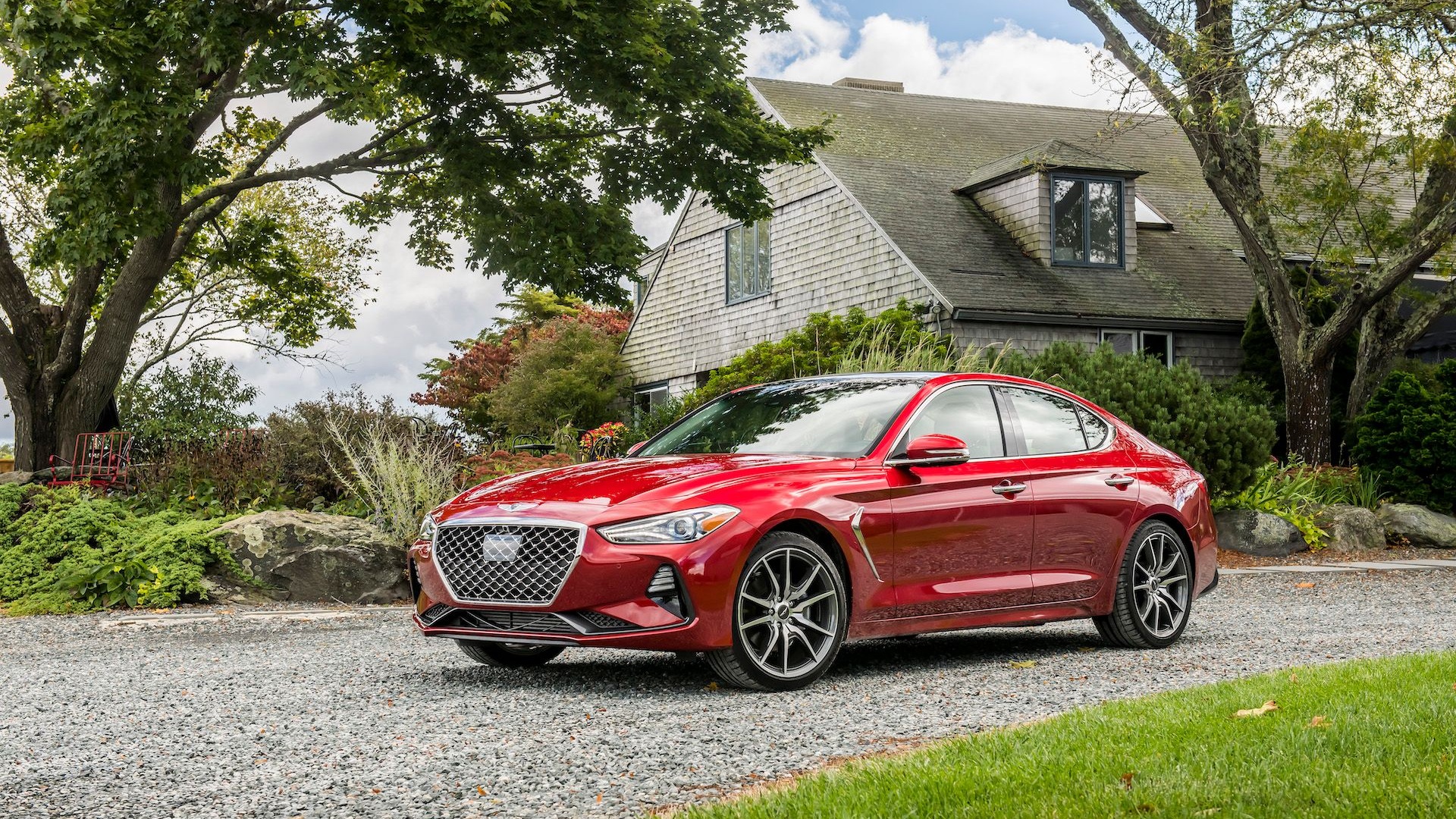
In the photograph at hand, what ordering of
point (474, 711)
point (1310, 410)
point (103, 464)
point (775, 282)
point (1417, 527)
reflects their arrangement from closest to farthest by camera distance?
point (474, 711) → point (103, 464) → point (1417, 527) → point (1310, 410) → point (775, 282)

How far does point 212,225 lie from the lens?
23562 mm

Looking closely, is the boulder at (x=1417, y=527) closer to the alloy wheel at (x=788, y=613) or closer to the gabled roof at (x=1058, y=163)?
the gabled roof at (x=1058, y=163)

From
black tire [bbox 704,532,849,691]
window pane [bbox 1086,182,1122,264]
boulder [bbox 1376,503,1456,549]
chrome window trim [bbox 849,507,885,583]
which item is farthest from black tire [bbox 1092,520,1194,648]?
window pane [bbox 1086,182,1122,264]

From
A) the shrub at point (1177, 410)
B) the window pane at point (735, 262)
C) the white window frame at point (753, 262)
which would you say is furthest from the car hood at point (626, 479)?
the window pane at point (735, 262)

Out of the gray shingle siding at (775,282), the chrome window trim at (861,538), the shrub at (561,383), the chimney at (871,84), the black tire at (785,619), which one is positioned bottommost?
the black tire at (785,619)

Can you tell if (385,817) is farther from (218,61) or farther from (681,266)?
(681,266)

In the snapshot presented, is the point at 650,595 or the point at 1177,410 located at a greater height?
the point at 1177,410

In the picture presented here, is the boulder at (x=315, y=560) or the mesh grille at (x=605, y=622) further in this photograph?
the boulder at (x=315, y=560)

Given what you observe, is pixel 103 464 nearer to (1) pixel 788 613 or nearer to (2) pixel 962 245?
(1) pixel 788 613

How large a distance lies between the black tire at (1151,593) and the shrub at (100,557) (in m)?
7.76

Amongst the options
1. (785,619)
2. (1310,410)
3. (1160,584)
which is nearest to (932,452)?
(785,619)

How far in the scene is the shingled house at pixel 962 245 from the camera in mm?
23031

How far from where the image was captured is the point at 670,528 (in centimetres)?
636

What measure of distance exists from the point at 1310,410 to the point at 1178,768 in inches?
719
